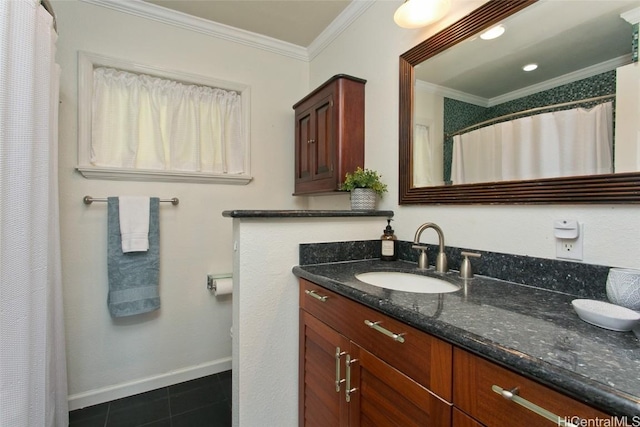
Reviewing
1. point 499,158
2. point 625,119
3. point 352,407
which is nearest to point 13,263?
point 352,407

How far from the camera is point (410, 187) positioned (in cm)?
149

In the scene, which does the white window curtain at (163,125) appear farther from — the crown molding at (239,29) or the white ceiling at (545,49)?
the white ceiling at (545,49)

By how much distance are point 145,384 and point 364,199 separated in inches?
72.3

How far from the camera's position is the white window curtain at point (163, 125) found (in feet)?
6.01

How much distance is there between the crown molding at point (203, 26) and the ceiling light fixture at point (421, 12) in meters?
1.32

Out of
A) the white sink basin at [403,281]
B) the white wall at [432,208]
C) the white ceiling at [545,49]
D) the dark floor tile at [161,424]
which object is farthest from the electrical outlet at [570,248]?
the dark floor tile at [161,424]

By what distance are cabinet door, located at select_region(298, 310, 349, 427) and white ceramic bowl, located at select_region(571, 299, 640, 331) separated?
0.65 metres

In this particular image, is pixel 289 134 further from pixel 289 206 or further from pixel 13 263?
pixel 13 263

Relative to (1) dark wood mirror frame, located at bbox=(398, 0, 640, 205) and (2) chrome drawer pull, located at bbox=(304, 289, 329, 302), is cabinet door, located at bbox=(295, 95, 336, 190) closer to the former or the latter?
(1) dark wood mirror frame, located at bbox=(398, 0, 640, 205)

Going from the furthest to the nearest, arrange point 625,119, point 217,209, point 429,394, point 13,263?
→ point 217,209, point 13,263, point 625,119, point 429,394

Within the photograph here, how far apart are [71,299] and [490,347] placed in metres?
2.18

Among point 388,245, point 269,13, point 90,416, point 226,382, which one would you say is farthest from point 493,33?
point 90,416

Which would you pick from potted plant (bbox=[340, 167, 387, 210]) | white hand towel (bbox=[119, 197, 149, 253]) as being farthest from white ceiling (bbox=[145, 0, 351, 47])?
white hand towel (bbox=[119, 197, 149, 253])

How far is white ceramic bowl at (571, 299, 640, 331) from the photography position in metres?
0.61
